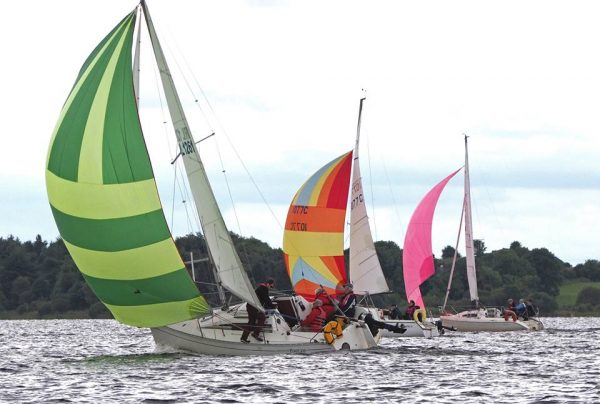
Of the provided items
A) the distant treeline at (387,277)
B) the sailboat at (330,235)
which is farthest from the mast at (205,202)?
the distant treeline at (387,277)

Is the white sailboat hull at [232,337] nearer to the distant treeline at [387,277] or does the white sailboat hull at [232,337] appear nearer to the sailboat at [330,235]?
the sailboat at [330,235]

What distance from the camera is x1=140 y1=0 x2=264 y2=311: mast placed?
33.0m

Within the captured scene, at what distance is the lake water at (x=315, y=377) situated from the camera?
25.8 metres

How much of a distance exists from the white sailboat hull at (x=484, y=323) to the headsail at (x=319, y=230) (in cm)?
769

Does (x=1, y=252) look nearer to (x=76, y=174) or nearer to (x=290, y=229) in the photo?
(x=290, y=229)

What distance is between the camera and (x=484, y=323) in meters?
57.2

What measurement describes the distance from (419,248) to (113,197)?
31.1 metres

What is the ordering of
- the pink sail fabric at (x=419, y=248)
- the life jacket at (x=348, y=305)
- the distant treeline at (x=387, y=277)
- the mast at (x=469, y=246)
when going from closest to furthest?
the life jacket at (x=348, y=305), the pink sail fabric at (x=419, y=248), the mast at (x=469, y=246), the distant treeline at (x=387, y=277)

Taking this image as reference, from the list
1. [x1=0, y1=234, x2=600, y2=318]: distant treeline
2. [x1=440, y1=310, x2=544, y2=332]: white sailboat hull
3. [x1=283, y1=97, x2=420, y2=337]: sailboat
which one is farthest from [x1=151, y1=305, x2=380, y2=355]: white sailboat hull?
[x1=0, y1=234, x2=600, y2=318]: distant treeline

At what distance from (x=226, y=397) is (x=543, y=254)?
11078 cm

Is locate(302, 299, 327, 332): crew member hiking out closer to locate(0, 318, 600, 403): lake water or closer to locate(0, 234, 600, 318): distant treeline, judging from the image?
locate(0, 318, 600, 403): lake water

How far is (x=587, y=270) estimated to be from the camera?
14500 cm

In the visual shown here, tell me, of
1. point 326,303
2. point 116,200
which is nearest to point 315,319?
point 326,303

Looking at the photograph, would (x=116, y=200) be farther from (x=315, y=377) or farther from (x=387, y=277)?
(x=387, y=277)
